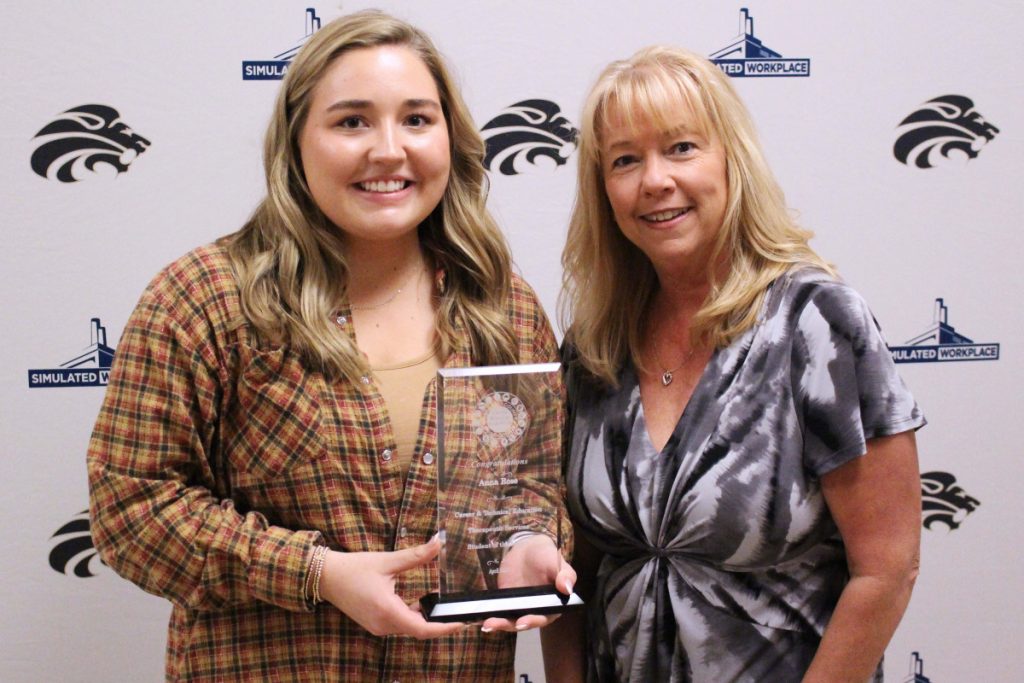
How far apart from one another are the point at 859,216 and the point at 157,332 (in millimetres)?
1662

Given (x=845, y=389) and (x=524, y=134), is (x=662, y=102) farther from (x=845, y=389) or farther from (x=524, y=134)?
(x=524, y=134)

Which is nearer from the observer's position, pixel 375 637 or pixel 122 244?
pixel 375 637

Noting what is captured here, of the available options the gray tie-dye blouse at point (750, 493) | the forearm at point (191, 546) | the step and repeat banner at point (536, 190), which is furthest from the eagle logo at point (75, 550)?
the gray tie-dye blouse at point (750, 493)

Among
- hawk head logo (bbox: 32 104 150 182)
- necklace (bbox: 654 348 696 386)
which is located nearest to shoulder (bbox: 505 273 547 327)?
necklace (bbox: 654 348 696 386)

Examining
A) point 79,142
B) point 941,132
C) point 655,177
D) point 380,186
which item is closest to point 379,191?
point 380,186

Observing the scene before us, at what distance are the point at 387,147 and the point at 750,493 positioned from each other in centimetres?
69

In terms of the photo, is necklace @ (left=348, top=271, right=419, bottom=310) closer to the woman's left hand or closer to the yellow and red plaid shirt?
the yellow and red plaid shirt

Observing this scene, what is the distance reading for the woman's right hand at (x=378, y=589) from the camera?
1.14m

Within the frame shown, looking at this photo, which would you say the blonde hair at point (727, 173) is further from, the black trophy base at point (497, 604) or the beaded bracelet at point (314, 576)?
the beaded bracelet at point (314, 576)

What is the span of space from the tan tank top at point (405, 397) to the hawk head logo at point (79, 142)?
1.03 meters

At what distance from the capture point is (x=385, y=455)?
4.09ft

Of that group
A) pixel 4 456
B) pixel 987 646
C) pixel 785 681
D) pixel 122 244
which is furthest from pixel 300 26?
pixel 987 646

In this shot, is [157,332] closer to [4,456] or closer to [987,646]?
[4,456]

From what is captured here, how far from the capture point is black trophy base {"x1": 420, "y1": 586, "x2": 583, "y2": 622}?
1.16 meters
